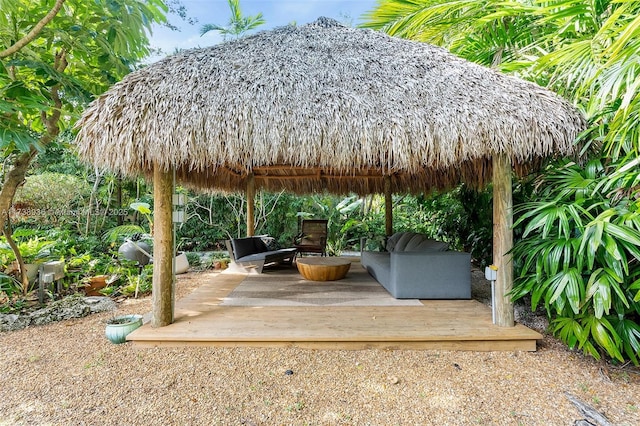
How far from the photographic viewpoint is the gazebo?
3.21 meters

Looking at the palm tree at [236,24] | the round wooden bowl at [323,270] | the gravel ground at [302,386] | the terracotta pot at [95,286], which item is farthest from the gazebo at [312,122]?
the palm tree at [236,24]

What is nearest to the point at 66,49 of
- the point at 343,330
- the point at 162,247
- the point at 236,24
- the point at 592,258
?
the point at 162,247

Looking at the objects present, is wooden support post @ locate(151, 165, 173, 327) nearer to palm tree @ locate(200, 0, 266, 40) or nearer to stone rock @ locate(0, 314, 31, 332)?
stone rock @ locate(0, 314, 31, 332)

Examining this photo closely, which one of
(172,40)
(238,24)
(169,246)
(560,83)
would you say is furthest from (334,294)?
(172,40)

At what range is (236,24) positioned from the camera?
539 inches

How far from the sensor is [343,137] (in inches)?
129

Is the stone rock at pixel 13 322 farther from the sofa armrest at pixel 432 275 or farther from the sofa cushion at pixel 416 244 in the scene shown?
the sofa cushion at pixel 416 244

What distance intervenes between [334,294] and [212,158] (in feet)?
8.53

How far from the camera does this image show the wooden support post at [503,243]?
10.9 feet

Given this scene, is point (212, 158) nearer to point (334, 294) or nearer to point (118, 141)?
point (118, 141)

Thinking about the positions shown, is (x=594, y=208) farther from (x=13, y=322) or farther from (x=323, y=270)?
(x=13, y=322)

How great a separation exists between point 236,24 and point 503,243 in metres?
14.7

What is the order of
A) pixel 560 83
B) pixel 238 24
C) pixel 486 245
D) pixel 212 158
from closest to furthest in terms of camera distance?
1. pixel 212 158
2. pixel 560 83
3. pixel 486 245
4. pixel 238 24

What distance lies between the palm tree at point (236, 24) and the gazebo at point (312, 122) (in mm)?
12065
